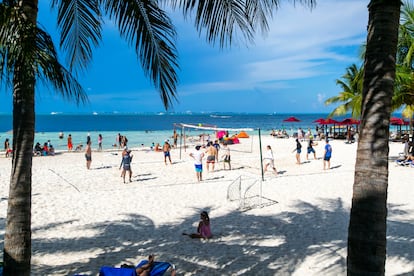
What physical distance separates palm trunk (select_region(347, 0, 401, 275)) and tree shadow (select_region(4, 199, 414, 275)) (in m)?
3.10

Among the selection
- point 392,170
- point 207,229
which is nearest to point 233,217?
point 207,229

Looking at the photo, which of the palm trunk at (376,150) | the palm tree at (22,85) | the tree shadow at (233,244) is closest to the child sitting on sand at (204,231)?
the tree shadow at (233,244)

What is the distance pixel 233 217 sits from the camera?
8.56 metres

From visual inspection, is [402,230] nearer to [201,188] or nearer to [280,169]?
[201,188]

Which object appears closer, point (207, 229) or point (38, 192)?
point (207, 229)

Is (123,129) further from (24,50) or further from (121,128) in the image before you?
(24,50)

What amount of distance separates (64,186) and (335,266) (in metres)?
9.82

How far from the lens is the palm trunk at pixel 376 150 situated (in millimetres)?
2598

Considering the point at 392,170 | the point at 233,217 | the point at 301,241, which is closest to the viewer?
the point at 301,241

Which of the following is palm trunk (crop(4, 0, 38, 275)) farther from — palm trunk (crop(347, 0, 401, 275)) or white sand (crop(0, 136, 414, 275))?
palm trunk (crop(347, 0, 401, 275))

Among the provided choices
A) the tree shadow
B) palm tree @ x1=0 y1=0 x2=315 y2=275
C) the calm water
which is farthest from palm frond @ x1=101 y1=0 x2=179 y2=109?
the calm water

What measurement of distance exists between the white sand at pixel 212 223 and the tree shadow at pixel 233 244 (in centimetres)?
2

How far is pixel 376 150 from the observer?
104 inches

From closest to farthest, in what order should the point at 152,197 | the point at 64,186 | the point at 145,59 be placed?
the point at 145,59
the point at 152,197
the point at 64,186
